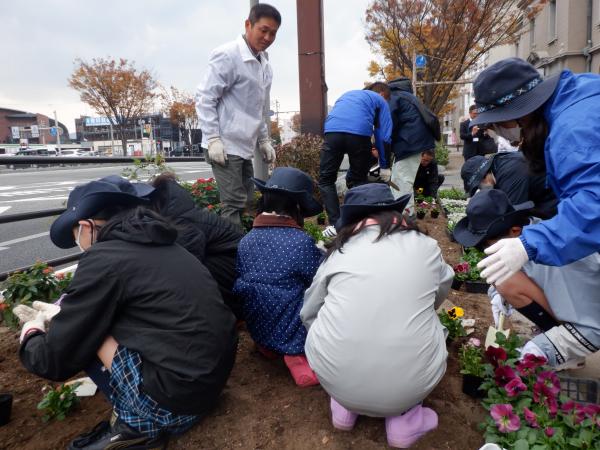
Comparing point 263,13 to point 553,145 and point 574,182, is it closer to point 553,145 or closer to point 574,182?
point 553,145

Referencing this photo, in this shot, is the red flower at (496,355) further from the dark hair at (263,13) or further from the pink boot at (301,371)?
the dark hair at (263,13)

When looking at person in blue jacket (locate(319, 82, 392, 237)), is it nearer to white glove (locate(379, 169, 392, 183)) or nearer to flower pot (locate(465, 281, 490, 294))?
white glove (locate(379, 169, 392, 183))

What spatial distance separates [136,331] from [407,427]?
3.53 ft

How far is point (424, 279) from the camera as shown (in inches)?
65.8

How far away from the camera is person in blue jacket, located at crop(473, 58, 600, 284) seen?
61.9 inches

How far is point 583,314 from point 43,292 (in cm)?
288

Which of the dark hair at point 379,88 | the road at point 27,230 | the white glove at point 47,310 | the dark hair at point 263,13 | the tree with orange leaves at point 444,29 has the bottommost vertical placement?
the road at point 27,230

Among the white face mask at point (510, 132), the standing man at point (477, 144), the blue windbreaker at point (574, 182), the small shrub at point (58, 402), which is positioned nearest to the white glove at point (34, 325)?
the small shrub at point (58, 402)

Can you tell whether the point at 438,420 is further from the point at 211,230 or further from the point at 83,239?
the point at 83,239

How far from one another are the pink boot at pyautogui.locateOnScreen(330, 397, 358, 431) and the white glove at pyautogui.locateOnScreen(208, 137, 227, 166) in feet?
7.09

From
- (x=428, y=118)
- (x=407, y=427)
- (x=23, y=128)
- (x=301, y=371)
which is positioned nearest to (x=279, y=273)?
(x=301, y=371)

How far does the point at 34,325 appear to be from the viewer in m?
1.77

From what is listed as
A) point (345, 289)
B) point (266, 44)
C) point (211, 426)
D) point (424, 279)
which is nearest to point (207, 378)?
point (211, 426)

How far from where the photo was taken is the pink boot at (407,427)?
1.70 metres
